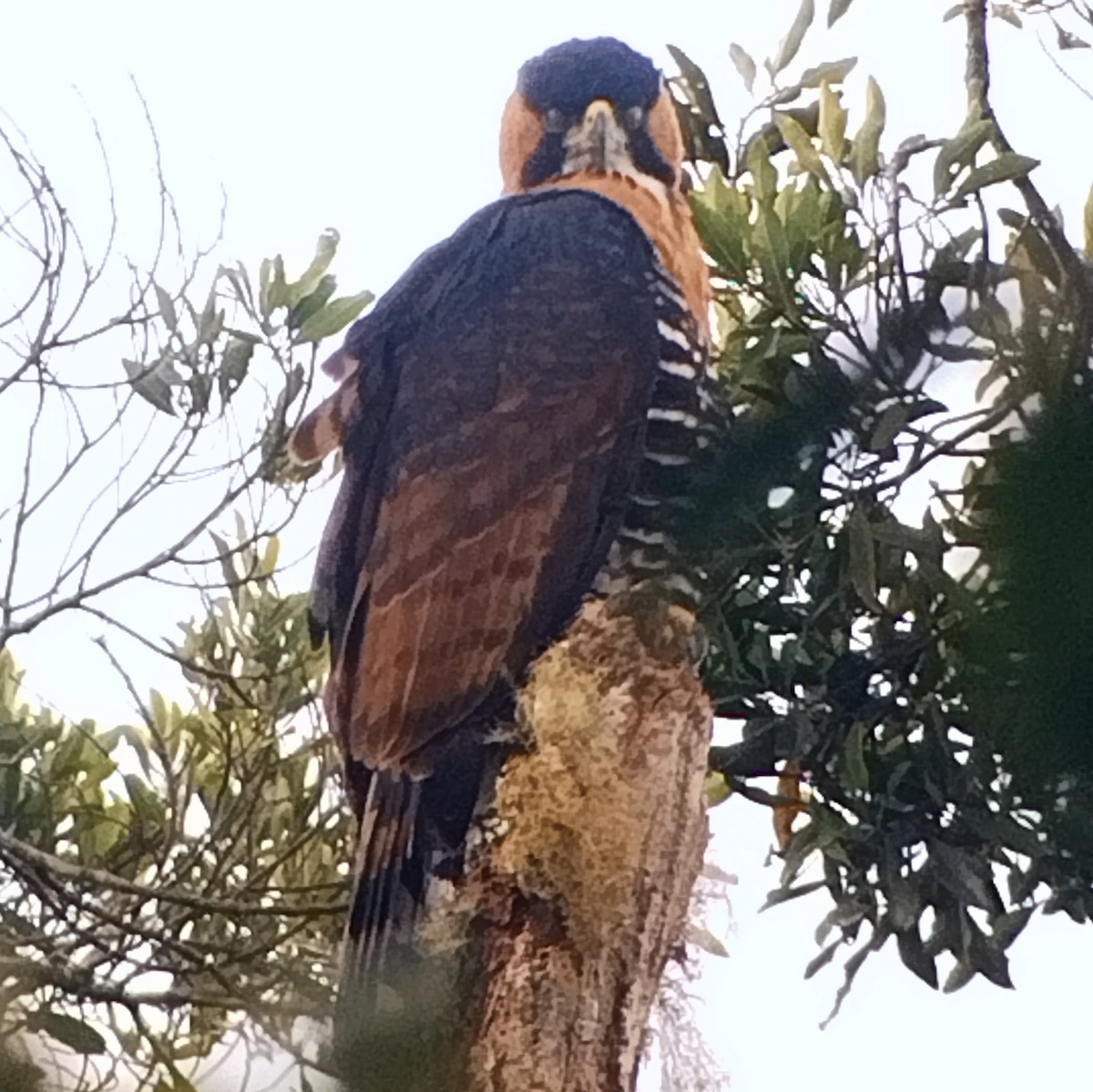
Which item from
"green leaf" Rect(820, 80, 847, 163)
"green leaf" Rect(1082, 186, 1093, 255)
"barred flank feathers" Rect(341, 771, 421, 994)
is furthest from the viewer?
"green leaf" Rect(820, 80, 847, 163)

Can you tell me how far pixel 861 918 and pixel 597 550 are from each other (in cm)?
27

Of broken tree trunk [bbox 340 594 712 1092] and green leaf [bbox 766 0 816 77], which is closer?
broken tree trunk [bbox 340 594 712 1092]

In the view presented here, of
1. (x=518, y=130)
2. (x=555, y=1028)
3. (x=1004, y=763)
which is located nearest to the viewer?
(x=1004, y=763)

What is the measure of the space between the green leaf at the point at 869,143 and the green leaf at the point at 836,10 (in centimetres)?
8

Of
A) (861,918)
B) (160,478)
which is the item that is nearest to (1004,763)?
(861,918)

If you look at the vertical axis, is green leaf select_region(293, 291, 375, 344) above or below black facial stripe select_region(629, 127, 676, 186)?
below

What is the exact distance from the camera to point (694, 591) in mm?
929

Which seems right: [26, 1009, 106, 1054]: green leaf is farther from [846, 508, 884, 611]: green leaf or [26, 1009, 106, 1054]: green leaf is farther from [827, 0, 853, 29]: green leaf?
[827, 0, 853, 29]: green leaf

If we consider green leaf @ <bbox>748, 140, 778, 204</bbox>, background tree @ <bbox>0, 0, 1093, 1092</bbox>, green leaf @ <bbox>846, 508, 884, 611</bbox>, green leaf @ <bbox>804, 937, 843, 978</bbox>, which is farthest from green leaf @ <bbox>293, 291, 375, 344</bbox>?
green leaf @ <bbox>804, 937, 843, 978</bbox>

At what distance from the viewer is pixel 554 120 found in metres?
1.14

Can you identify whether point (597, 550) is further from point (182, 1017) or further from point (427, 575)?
point (182, 1017)

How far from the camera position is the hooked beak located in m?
1.13

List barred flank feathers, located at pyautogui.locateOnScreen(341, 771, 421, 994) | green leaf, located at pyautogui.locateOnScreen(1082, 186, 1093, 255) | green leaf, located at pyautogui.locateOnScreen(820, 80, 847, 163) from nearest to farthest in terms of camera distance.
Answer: green leaf, located at pyautogui.locateOnScreen(1082, 186, 1093, 255) < barred flank feathers, located at pyautogui.locateOnScreen(341, 771, 421, 994) < green leaf, located at pyautogui.locateOnScreen(820, 80, 847, 163)

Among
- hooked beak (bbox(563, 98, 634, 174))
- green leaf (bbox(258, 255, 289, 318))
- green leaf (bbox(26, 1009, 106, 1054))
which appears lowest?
green leaf (bbox(26, 1009, 106, 1054))
